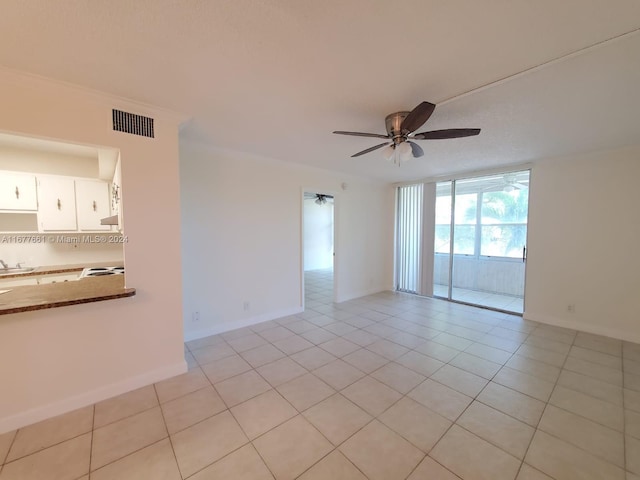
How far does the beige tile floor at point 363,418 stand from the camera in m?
1.51

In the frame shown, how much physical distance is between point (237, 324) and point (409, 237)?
3.86m

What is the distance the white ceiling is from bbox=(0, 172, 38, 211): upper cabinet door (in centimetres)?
236

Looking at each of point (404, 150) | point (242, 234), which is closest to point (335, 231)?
point (242, 234)

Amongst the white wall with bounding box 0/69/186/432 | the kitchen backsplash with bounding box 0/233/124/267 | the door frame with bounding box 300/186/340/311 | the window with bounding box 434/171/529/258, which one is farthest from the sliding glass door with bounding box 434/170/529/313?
the kitchen backsplash with bounding box 0/233/124/267

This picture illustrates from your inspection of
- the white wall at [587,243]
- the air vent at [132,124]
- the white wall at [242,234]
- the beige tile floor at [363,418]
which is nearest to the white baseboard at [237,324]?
the white wall at [242,234]

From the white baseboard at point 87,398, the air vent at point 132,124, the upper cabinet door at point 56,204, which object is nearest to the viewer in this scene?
the white baseboard at point 87,398

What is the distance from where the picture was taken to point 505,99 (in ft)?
6.47

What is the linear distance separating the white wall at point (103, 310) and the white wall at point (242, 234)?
715mm

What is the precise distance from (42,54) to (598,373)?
17.1ft

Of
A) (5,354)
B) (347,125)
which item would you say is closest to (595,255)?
(347,125)

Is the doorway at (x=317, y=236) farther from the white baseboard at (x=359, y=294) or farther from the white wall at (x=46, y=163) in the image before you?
the white wall at (x=46, y=163)

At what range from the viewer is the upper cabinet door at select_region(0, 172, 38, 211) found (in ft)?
10.1

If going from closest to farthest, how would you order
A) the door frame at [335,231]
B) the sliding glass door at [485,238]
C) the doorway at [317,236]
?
the door frame at [335,231], the sliding glass door at [485,238], the doorway at [317,236]

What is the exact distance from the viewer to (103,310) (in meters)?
2.10
